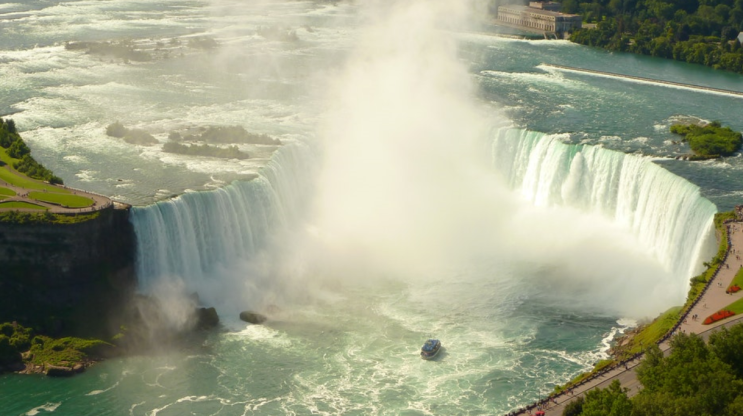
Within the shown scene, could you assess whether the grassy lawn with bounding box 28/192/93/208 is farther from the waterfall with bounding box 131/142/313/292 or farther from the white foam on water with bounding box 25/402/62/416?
the white foam on water with bounding box 25/402/62/416

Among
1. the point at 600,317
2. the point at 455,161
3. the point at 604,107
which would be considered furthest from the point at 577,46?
the point at 600,317

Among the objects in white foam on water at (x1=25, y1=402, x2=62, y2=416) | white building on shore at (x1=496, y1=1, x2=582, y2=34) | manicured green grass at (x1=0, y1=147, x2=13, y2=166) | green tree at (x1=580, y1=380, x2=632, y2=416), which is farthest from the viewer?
white building on shore at (x1=496, y1=1, x2=582, y2=34)

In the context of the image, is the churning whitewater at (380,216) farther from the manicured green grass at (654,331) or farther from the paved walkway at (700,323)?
the paved walkway at (700,323)

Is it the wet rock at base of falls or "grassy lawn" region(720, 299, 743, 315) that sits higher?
"grassy lawn" region(720, 299, 743, 315)

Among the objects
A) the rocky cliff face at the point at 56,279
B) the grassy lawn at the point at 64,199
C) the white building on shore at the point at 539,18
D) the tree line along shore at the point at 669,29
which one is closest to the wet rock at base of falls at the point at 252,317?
the rocky cliff face at the point at 56,279

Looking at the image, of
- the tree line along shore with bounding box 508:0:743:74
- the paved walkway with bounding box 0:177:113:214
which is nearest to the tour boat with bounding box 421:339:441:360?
the paved walkway with bounding box 0:177:113:214

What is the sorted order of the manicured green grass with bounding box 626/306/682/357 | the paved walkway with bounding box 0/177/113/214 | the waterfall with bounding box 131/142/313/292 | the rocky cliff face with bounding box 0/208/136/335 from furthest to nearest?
the waterfall with bounding box 131/142/313/292, the paved walkway with bounding box 0/177/113/214, the rocky cliff face with bounding box 0/208/136/335, the manicured green grass with bounding box 626/306/682/357

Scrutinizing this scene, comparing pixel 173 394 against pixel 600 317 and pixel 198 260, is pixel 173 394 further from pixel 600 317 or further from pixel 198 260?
pixel 600 317

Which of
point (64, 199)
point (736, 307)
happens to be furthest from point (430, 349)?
point (64, 199)
